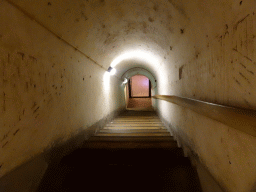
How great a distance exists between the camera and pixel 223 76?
1406 millimetres

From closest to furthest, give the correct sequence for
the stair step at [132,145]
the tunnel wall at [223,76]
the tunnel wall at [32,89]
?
the tunnel wall at [223,76] < the tunnel wall at [32,89] < the stair step at [132,145]

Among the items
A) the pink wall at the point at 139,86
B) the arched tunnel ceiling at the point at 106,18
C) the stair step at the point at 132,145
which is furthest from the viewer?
the pink wall at the point at 139,86

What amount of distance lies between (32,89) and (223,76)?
2.04 metres

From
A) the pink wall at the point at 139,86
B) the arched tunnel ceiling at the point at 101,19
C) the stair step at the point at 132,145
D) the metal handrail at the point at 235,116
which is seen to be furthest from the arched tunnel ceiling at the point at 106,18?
the pink wall at the point at 139,86

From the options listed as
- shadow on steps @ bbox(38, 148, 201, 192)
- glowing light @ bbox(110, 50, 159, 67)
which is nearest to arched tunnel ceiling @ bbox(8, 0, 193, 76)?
glowing light @ bbox(110, 50, 159, 67)

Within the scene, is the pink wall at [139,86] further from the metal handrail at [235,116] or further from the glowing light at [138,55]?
the metal handrail at [235,116]

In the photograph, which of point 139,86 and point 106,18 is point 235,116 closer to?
point 106,18

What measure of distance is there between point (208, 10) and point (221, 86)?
2.46ft

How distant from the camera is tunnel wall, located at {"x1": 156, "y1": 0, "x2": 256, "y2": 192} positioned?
3.50 ft

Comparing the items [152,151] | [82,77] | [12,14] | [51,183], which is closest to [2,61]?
[12,14]

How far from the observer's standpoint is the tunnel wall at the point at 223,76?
1.07 m

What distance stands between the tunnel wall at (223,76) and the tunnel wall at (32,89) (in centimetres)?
187

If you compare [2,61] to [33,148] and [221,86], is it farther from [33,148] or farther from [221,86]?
[221,86]

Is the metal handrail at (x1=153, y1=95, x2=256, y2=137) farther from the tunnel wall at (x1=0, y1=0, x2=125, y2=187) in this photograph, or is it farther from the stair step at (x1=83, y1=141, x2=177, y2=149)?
the tunnel wall at (x1=0, y1=0, x2=125, y2=187)
